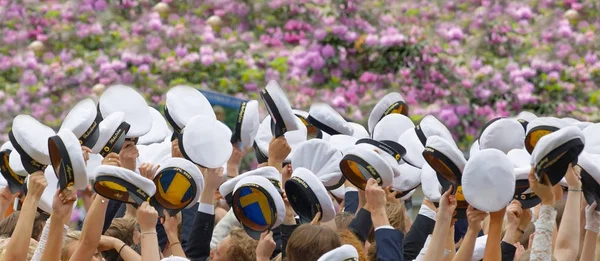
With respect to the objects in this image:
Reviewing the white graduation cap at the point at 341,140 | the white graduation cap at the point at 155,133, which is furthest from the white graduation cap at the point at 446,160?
the white graduation cap at the point at 155,133

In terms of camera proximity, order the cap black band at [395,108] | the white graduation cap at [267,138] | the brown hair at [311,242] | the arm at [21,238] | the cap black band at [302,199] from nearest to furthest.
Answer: the brown hair at [311,242]
the arm at [21,238]
the cap black band at [302,199]
the white graduation cap at [267,138]
the cap black band at [395,108]

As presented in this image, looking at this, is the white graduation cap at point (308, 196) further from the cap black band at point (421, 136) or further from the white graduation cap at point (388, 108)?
the white graduation cap at point (388, 108)

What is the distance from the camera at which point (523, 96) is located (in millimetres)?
12539

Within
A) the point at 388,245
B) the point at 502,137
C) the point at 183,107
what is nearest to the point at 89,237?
the point at 388,245

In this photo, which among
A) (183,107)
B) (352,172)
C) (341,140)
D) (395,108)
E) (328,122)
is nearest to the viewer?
(352,172)

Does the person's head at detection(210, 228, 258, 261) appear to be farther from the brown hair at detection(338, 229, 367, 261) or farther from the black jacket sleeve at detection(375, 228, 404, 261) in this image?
the black jacket sleeve at detection(375, 228, 404, 261)

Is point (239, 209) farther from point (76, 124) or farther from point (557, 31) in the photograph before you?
point (557, 31)

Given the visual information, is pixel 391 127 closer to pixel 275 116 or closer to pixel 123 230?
pixel 275 116

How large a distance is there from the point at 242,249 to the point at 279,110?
88 centimetres

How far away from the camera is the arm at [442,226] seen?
16.1 ft

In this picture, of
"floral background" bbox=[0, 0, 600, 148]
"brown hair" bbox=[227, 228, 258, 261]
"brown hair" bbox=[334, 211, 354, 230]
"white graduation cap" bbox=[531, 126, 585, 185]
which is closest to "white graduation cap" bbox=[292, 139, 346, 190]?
"brown hair" bbox=[334, 211, 354, 230]

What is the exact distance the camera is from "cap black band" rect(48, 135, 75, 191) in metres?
4.92

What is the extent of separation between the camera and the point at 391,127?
6703mm

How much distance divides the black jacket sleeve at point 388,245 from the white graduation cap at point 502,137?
31.7 inches
